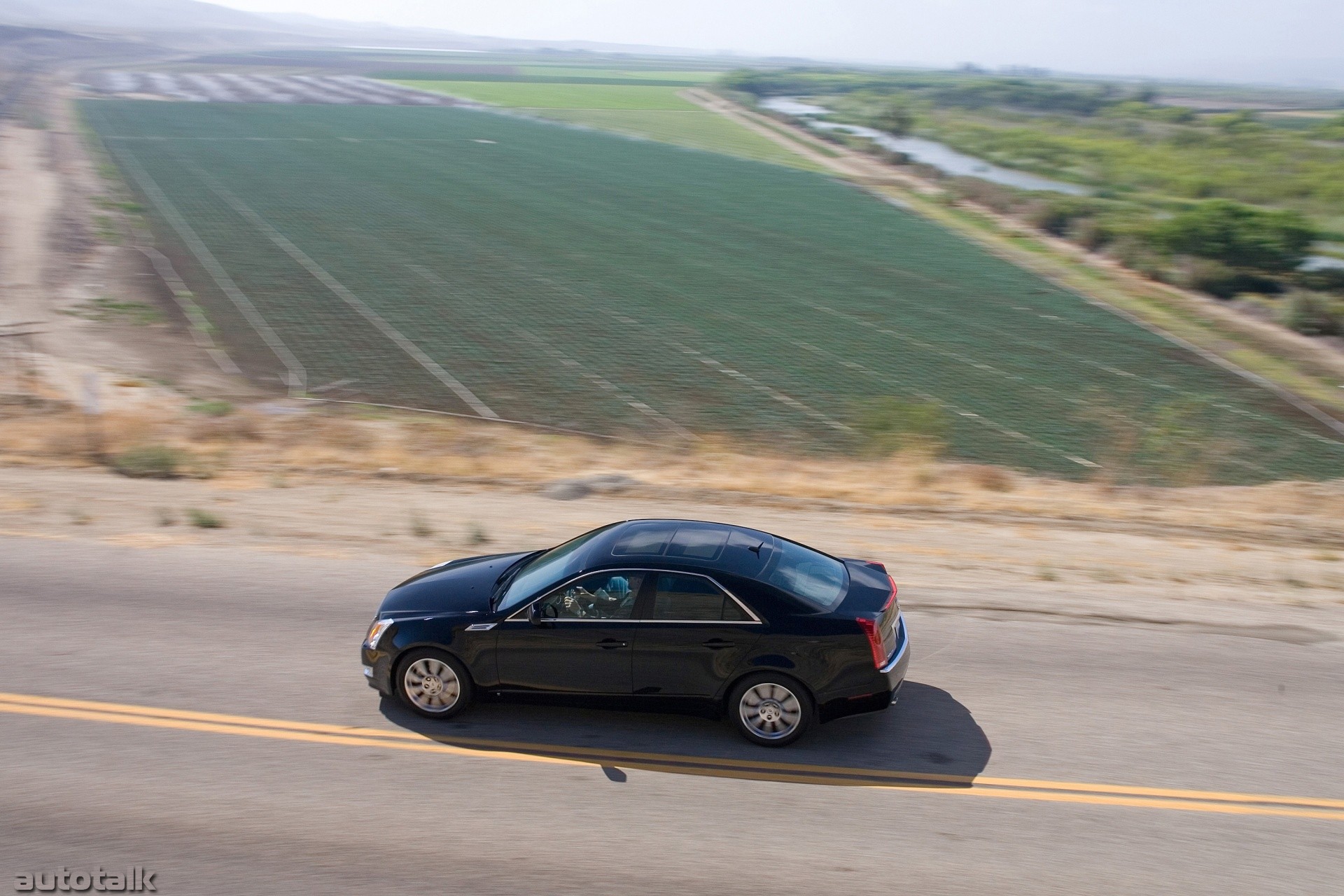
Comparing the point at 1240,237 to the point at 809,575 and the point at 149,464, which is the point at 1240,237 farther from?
the point at 809,575

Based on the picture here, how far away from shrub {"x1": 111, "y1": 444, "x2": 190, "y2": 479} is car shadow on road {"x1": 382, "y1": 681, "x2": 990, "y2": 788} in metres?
8.63

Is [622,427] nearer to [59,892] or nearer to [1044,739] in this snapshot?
[1044,739]

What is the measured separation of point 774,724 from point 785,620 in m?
0.74

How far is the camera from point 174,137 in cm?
5797

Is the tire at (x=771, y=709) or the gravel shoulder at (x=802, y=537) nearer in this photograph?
the tire at (x=771, y=709)

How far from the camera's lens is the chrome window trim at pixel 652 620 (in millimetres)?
7473

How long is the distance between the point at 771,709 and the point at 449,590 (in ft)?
8.27

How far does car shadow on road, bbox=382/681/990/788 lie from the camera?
7.31 meters

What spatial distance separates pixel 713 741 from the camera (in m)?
7.66

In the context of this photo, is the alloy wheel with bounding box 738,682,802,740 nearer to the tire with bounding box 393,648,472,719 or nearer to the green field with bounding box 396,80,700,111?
the tire with bounding box 393,648,472,719

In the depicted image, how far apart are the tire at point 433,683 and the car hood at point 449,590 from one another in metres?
0.33

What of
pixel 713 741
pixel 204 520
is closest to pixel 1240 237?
pixel 204 520

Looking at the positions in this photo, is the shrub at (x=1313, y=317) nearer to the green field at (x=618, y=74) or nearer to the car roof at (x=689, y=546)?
the car roof at (x=689, y=546)

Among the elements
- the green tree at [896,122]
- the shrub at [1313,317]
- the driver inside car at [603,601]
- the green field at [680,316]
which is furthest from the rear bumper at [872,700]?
the green tree at [896,122]
